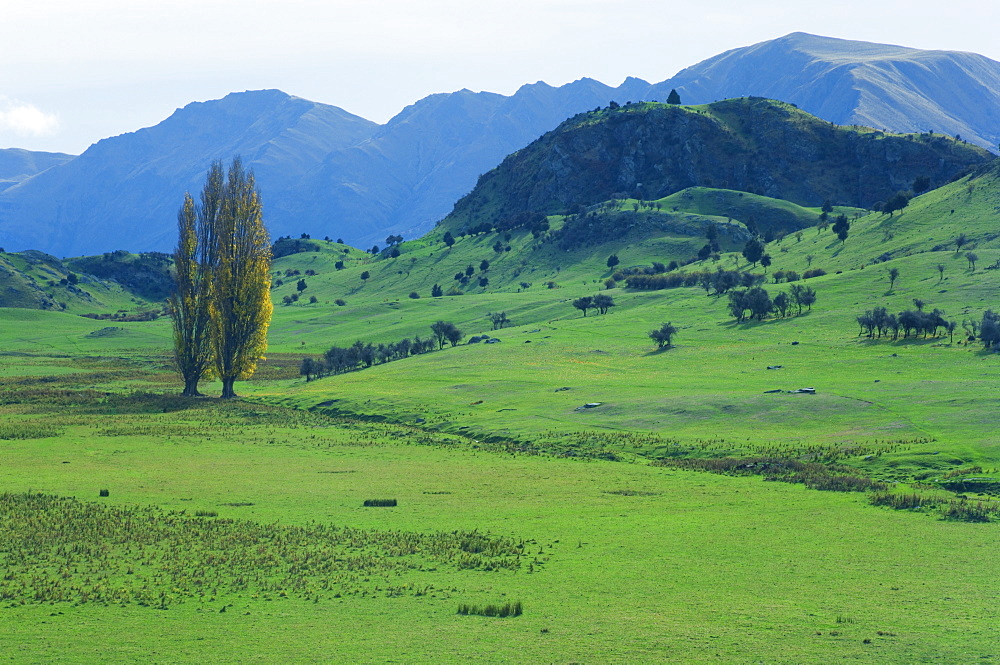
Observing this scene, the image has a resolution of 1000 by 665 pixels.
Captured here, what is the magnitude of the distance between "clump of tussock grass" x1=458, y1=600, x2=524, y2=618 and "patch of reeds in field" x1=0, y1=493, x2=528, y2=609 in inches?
93.4

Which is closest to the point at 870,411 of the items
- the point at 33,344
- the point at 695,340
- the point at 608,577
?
the point at 608,577

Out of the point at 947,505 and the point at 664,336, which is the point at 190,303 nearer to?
the point at 664,336

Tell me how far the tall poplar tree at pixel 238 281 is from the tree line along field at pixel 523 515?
605 centimetres

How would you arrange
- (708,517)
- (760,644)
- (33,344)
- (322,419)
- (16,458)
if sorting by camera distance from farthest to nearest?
1. (33,344)
2. (322,419)
3. (16,458)
4. (708,517)
5. (760,644)

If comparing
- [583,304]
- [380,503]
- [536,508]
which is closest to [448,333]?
[583,304]

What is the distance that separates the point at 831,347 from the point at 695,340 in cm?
1967

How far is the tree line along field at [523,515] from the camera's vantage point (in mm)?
24422

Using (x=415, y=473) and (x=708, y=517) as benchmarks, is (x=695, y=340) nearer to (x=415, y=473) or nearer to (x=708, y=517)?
(x=415, y=473)

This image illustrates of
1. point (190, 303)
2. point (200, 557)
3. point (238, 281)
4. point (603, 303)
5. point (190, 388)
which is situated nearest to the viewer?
point (200, 557)

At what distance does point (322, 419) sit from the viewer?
79.0 meters

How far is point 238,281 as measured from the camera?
93.6m

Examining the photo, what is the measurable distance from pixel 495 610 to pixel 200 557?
11.7 meters

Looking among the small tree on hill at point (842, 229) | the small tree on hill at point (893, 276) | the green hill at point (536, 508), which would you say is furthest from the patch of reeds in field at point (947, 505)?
the small tree on hill at point (842, 229)

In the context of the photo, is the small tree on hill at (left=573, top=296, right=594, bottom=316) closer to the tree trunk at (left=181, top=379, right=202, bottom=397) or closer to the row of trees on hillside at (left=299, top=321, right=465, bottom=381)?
the row of trees on hillside at (left=299, top=321, right=465, bottom=381)
